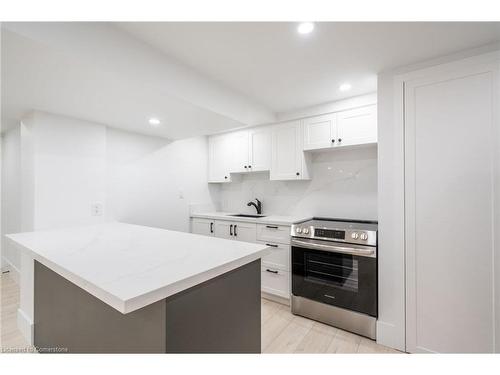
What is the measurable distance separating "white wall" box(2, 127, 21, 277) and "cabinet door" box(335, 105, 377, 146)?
3.70m

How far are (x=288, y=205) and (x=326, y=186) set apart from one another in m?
0.58

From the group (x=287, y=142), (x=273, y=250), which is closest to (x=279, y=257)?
(x=273, y=250)

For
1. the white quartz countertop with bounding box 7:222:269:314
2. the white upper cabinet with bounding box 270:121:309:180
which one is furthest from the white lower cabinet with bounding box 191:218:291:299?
the white quartz countertop with bounding box 7:222:269:314

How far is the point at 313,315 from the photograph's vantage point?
2332mm

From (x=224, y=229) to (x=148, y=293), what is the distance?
239 cm

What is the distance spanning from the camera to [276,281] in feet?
8.84

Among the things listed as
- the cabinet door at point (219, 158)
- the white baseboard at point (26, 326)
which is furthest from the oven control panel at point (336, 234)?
the white baseboard at point (26, 326)

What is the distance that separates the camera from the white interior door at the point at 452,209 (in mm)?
1573

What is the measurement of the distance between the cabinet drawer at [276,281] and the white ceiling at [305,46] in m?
1.99

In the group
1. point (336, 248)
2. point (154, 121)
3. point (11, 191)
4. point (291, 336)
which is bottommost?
point (291, 336)

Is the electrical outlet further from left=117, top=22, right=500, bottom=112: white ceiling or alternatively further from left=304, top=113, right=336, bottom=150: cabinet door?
left=304, top=113, right=336, bottom=150: cabinet door

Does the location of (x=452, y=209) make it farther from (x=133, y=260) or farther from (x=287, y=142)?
(x=133, y=260)
